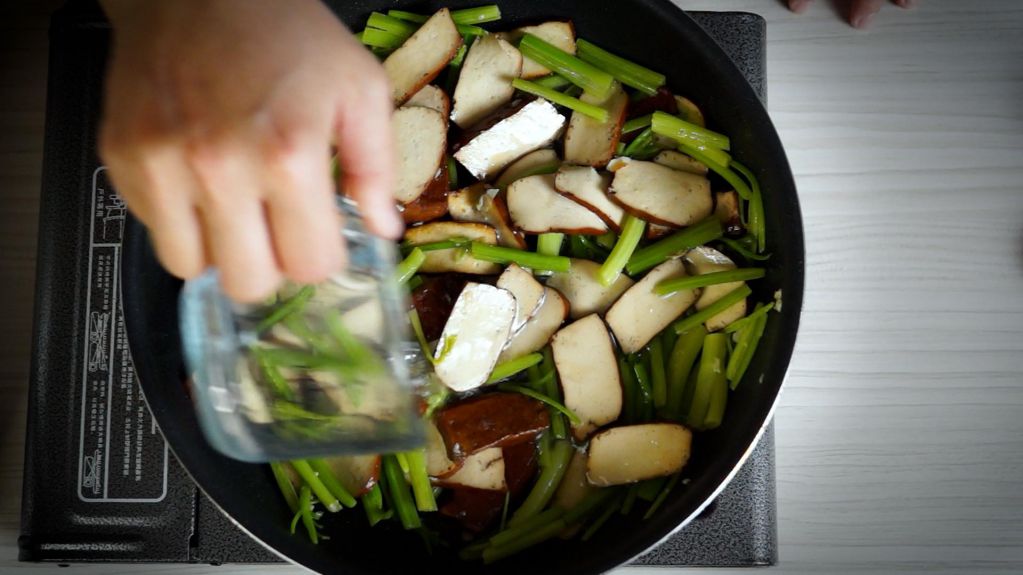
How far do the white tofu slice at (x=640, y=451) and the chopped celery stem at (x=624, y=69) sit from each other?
40cm

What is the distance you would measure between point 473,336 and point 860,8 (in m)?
0.72

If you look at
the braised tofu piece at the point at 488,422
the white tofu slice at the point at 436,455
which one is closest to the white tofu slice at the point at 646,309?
the braised tofu piece at the point at 488,422

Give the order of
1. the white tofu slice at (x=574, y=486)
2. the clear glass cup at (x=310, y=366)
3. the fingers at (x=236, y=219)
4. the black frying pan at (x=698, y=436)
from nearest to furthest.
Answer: the fingers at (x=236, y=219)
the clear glass cup at (x=310, y=366)
the black frying pan at (x=698, y=436)
the white tofu slice at (x=574, y=486)

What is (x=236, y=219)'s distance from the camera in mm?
467

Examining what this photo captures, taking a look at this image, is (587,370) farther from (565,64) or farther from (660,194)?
(565,64)

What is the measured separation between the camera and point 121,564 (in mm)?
1021

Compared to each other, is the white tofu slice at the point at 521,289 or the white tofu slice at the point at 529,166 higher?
the white tofu slice at the point at 529,166

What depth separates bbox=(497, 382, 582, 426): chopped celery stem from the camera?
92 centimetres

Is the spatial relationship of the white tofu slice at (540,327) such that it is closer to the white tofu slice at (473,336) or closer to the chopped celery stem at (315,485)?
the white tofu slice at (473,336)

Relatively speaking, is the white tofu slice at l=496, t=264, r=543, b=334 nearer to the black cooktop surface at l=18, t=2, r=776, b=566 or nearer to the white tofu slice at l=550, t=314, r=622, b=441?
the white tofu slice at l=550, t=314, r=622, b=441

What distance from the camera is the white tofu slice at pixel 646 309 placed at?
942 millimetres

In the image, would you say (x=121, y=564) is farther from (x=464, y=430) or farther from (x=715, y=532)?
(x=715, y=532)

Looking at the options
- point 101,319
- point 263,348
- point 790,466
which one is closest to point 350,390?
point 263,348

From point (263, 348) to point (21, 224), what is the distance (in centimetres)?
56
